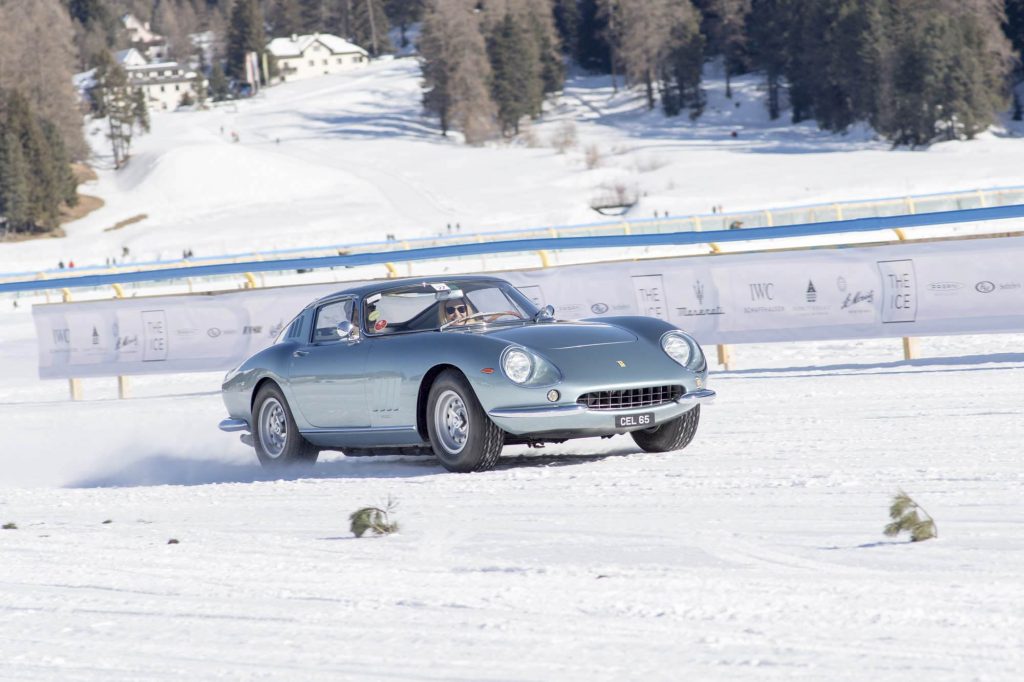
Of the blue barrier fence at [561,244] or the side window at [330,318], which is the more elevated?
the side window at [330,318]

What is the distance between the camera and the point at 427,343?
32.4 ft

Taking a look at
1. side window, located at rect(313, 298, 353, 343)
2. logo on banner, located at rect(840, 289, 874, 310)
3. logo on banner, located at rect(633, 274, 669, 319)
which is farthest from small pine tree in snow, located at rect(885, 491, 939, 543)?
logo on banner, located at rect(633, 274, 669, 319)

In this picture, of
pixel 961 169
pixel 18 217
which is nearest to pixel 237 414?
pixel 961 169

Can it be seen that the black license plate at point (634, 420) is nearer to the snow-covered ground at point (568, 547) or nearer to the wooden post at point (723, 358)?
the snow-covered ground at point (568, 547)

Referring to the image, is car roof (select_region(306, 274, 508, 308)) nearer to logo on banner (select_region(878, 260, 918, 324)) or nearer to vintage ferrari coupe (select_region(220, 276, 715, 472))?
vintage ferrari coupe (select_region(220, 276, 715, 472))

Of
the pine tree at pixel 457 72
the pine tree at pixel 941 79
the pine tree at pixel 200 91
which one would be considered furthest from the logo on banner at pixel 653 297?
the pine tree at pixel 200 91

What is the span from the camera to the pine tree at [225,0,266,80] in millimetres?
179125

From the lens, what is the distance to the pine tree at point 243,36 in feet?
588

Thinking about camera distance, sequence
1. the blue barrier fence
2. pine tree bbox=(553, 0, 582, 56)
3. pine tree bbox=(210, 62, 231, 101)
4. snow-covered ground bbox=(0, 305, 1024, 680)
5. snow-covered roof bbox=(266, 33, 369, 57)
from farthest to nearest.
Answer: snow-covered roof bbox=(266, 33, 369, 57)
pine tree bbox=(210, 62, 231, 101)
pine tree bbox=(553, 0, 582, 56)
the blue barrier fence
snow-covered ground bbox=(0, 305, 1024, 680)

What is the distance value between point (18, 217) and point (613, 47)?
67.9 metres

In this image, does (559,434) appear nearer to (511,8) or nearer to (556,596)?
(556,596)

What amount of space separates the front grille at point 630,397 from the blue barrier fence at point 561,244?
8.16m

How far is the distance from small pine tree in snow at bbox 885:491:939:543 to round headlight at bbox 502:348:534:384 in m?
3.51

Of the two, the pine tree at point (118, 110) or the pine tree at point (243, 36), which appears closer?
the pine tree at point (118, 110)
